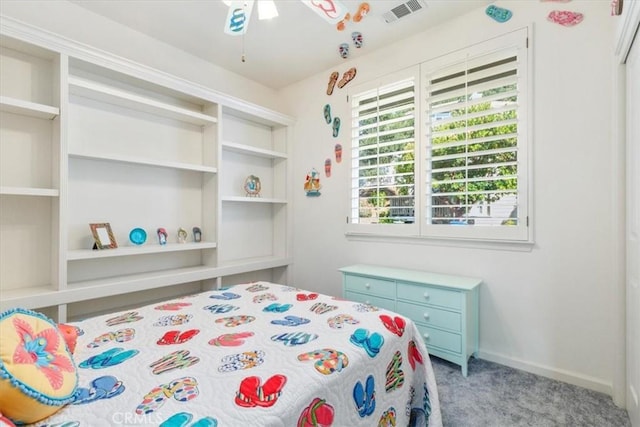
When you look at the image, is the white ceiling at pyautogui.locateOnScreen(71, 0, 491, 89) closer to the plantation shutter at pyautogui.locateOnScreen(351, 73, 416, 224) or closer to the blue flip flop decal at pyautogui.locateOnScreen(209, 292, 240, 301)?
the plantation shutter at pyautogui.locateOnScreen(351, 73, 416, 224)

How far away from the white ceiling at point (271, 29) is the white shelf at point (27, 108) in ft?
2.90

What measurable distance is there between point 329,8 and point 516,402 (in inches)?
99.8

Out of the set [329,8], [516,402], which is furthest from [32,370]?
[516,402]

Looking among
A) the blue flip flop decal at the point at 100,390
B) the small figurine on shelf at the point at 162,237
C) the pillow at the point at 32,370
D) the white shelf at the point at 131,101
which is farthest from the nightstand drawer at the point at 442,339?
the white shelf at the point at 131,101

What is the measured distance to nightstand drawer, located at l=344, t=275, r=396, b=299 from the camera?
252 cm

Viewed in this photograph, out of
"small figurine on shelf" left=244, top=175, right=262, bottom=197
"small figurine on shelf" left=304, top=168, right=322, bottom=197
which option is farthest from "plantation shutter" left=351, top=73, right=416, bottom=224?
"small figurine on shelf" left=244, top=175, right=262, bottom=197

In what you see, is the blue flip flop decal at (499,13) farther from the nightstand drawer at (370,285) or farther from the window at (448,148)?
the nightstand drawer at (370,285)

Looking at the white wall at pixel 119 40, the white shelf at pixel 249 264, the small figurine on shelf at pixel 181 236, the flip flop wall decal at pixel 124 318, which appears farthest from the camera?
the white shelf at pixel 249 264

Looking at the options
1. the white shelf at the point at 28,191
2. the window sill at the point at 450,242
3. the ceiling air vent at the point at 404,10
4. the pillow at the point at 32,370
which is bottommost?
the pillow at the point at 32,370

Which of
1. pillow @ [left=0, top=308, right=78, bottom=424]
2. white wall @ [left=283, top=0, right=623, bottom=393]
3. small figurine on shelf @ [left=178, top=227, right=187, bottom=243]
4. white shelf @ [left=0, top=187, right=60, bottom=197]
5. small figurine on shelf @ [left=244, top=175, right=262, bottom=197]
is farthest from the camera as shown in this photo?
small figurine on shelf @ [left=244, top=175, right=262, bottom=197]

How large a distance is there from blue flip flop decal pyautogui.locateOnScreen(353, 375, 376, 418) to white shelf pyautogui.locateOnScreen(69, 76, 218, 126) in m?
2.47

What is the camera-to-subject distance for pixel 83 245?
7.68ft

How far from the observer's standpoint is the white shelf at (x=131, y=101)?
7.14ft

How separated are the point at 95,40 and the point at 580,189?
356cm
